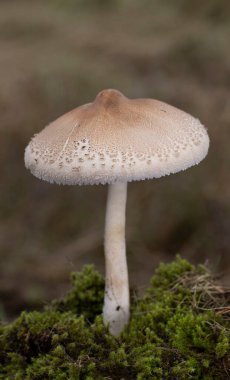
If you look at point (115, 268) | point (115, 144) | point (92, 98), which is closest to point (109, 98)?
point (115, 144)

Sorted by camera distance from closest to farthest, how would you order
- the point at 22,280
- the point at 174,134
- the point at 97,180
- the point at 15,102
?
the point at 97,180, the point at 174,134, the point at 22,280, the point at 15,102

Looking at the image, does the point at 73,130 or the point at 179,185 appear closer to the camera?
the point at 73,130

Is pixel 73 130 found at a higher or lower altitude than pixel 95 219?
lower

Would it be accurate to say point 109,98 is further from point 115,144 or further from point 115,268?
point 115,268

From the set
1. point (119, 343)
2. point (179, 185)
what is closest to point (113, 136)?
point (119, 343)

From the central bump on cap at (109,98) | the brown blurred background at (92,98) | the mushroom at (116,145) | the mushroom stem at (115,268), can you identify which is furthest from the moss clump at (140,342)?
the brown blurred background at (92,98)

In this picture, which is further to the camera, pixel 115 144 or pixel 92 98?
pixel 92 98

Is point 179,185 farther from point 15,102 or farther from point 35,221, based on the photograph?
point 15,102
